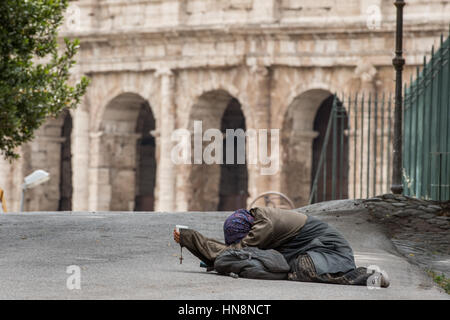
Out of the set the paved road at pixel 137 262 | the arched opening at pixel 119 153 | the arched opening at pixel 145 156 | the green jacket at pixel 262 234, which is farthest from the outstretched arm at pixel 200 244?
the arched opening at pixel 145 156

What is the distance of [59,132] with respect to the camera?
3131cm

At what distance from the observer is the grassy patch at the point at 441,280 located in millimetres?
7867

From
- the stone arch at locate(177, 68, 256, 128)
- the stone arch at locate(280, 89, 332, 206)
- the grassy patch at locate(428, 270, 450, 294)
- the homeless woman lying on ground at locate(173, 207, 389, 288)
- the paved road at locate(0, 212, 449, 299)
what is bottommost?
the grassy patch at locate(428, 270, 450, 294)

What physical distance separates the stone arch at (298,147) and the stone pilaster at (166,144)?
11.9ft

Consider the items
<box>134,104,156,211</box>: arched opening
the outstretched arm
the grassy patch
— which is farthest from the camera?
<box>134,104,156,211</box>: arched opening

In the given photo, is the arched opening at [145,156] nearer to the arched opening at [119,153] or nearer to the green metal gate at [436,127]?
the arched opening at [119,153]

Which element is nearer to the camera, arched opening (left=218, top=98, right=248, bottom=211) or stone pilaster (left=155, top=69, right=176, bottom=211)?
stone pilaster (left=155, top=69, right=176, bottom=211)

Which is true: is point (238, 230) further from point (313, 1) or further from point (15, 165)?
point (15, 165)

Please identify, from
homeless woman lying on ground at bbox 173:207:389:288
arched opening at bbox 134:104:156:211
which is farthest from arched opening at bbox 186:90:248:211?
homeless woman lying on ground at bbox 173:207:389:288

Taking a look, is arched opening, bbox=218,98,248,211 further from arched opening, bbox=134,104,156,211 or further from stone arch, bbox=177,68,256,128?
stone arch, bbox=177,68,256,128

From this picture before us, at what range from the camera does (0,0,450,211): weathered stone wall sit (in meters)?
24.9

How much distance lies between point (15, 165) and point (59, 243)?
20317mm
